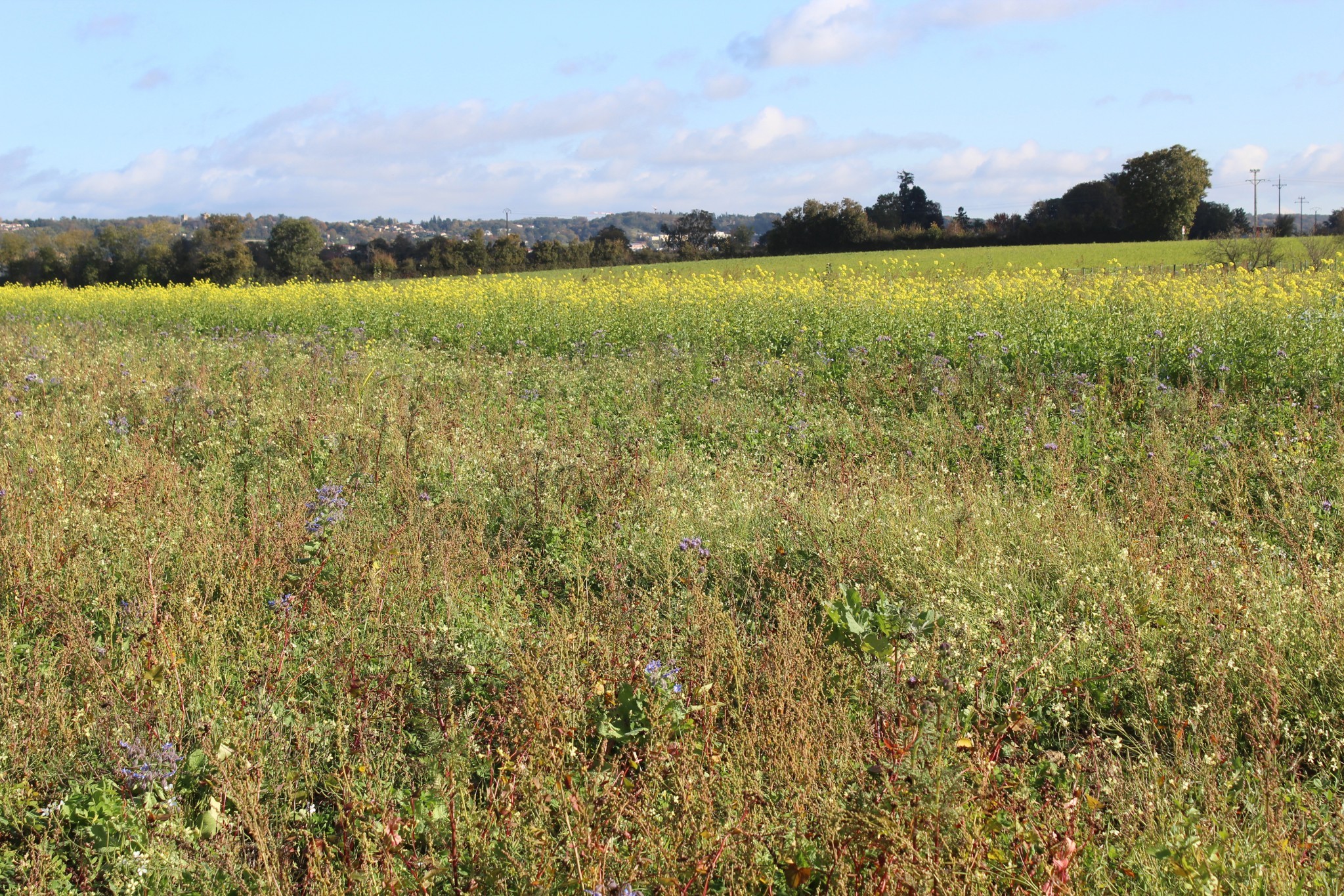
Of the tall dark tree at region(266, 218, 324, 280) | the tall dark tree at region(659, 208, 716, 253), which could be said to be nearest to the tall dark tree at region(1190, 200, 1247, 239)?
the tall dark tree at region(659, 208, 716, 253)

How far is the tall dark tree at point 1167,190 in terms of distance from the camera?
60250 mm

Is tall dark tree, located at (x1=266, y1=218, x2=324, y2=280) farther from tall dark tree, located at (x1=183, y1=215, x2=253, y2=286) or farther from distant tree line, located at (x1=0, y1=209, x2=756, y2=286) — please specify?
tall dark tree, located at (x1=183, y1=215, x2=253, y2=286)

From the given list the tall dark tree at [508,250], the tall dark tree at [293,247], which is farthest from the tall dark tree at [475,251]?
the tall dark tree at [293,247]

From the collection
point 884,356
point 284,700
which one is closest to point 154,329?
point 884,356

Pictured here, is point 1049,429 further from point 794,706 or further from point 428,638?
point 428,638

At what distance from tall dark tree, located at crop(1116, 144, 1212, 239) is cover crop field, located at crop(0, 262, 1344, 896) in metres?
61.8

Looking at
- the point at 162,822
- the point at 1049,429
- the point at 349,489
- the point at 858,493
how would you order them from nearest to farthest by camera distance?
the point at 162,822
the point at 858,493
the point at 349,489
the point at 1049,429

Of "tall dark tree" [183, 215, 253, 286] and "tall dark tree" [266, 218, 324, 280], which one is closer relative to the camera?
"tall dark tree" [183, 215, 253, 286]

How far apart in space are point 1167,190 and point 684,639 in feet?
230

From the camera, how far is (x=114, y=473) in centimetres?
575

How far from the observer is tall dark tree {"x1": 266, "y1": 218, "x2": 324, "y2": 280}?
56812 mm

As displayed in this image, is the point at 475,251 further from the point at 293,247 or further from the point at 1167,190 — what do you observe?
the point at 1167,190

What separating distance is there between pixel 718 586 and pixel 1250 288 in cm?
1171

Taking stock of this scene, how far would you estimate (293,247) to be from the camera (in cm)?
5797
